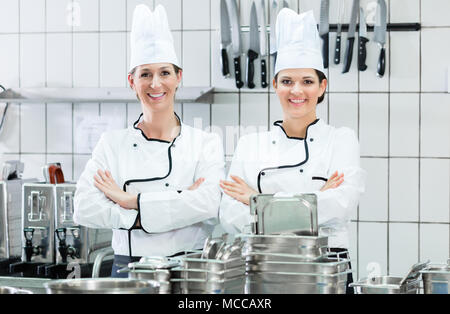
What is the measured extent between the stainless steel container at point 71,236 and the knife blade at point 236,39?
0.79m

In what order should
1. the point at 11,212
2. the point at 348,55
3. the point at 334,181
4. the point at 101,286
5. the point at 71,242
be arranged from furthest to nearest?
the point at 11,212 < the point at 71,242 < the point at 348,55 < the point at 334,181 < the point at 101,286

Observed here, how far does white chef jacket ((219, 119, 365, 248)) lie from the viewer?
2.40 metres

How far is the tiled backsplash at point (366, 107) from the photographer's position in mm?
2590

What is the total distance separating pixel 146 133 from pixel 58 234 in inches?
21.1

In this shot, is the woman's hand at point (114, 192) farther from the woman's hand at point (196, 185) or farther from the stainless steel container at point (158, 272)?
the stainless steel container at point (158, 272)

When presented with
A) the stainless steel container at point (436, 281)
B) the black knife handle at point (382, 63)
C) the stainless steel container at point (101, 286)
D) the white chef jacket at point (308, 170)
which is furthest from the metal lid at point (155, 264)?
the black knife handle at point (382, 63)

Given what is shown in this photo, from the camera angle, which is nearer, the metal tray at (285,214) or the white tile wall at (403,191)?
the metal tray at (285,214)

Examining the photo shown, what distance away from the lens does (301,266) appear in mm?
1632

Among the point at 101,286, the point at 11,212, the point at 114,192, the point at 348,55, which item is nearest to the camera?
the point at 101,286

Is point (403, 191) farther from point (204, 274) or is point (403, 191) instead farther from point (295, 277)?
point (204, 274)

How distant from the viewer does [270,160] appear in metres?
2.53

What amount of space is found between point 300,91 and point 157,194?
655 mm

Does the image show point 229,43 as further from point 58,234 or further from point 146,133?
point 58,234

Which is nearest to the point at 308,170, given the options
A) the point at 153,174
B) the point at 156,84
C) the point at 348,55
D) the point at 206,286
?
the point at 348,55
